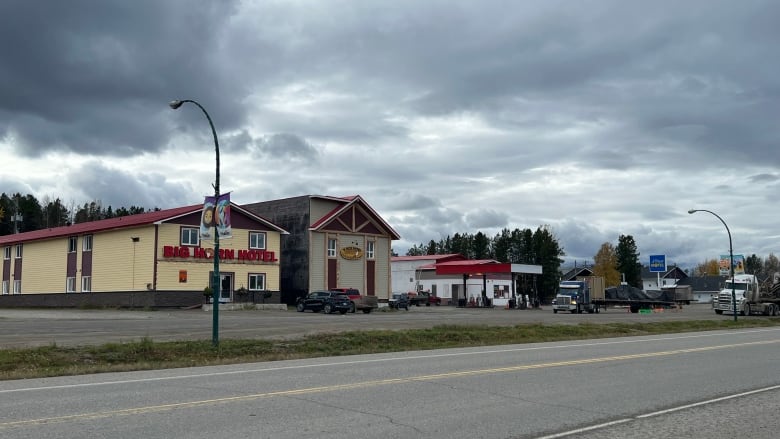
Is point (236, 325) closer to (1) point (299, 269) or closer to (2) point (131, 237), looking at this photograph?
(2) point (131, 237)

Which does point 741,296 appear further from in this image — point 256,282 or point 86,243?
point 86,243

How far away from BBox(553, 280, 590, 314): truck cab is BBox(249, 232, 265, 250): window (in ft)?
84.2

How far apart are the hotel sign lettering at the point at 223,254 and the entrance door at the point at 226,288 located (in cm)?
131

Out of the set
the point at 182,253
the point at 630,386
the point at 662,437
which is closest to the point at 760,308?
the point at 182,253

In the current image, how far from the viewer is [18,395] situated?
1139cm

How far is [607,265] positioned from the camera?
422 ft

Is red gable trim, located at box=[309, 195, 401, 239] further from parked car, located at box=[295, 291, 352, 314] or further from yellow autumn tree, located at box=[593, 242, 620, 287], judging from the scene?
yellow autumn tree, located at box=[593, 242, 620, 287]

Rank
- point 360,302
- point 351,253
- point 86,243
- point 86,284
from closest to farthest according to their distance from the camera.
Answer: point 360,302 → point 86,284 → point 86,243 → point 351,253

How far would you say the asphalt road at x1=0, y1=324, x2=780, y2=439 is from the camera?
8.63 meters

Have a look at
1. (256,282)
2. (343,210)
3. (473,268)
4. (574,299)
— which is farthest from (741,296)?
(256,282)

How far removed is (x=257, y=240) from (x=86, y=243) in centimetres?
1320

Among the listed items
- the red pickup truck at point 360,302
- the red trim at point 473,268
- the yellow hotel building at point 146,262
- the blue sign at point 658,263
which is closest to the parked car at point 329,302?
the red pickup truck at point 360,302

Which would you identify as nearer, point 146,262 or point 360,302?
point 146,262

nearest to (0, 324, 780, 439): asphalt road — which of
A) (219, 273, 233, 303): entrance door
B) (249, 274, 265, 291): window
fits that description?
(219, 273, 233, 303): entrance door
